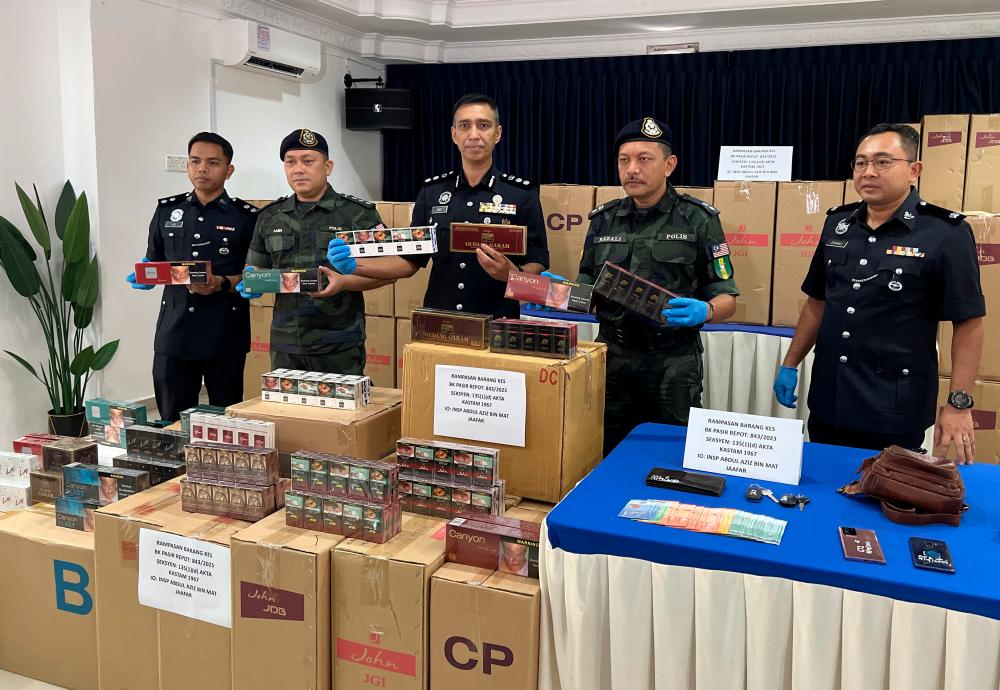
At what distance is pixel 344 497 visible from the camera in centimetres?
174

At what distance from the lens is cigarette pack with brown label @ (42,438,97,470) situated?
2.12 m

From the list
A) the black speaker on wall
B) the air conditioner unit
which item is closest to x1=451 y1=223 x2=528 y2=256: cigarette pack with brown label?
the air conditioner unit

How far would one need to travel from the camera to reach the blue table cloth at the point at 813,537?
1.30 metres

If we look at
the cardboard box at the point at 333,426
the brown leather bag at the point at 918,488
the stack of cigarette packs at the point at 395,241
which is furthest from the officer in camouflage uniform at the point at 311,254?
the brown leather bag at the point at 918,488

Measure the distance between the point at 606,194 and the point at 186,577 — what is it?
279 cm

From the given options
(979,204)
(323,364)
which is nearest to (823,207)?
(979,204)

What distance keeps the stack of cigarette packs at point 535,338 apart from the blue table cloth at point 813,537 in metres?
0.30

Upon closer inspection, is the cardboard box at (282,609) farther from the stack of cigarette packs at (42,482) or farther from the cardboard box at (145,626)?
the stack of cigarette packs at (42,482)

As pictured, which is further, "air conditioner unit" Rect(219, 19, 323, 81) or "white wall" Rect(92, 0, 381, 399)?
"air conditioner unit" Rect(219, 19, 323, 81)

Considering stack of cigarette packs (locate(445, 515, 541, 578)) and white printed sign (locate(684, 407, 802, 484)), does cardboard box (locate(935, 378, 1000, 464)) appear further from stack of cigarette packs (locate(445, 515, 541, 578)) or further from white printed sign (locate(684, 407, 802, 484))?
stack of cigarette packs (locate(445, 515, 541, 578))

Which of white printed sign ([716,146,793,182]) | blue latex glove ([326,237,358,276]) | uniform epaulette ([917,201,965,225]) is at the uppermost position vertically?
white printed sign ([716,146,793,182])

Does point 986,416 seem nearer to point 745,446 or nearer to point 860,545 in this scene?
point 745,446

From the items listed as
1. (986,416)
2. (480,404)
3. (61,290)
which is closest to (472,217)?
(480,404)

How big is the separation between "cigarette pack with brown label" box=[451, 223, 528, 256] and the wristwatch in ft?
3.88
